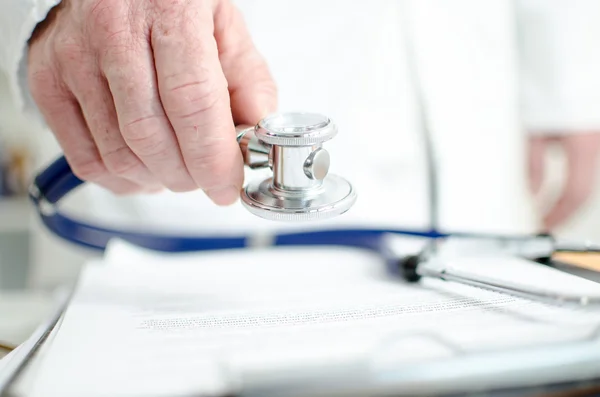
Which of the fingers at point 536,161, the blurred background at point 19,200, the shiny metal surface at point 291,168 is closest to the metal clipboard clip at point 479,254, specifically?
the shiny metal surface at point 291,168

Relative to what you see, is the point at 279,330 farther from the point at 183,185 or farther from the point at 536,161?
the point at 536,161

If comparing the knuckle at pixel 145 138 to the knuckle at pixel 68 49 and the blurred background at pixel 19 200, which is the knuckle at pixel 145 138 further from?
the blurred background at pixel 19 200

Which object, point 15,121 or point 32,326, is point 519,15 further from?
point 15,121

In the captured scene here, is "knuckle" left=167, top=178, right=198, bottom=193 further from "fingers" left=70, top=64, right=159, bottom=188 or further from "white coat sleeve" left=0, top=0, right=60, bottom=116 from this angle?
"white coat sleeve" left=0, top=0, right=60, bottom=116

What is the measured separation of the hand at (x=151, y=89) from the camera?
376mm

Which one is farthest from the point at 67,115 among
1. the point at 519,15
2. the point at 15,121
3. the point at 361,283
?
the point at 15,121

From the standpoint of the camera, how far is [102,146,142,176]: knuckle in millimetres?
423

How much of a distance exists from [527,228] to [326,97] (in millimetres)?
396

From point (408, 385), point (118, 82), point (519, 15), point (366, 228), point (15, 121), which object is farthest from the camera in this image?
point (15, 121)

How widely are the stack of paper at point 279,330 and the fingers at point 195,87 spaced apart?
0.35 ft

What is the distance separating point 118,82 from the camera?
0.38m

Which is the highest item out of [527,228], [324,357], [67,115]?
[67,115]

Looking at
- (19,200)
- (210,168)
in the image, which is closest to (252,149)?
(210,168)

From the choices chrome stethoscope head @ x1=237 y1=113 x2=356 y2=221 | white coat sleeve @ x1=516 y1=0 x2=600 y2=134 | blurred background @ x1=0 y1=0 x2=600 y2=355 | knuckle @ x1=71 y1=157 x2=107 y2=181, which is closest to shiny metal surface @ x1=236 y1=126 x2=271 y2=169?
chrome stethoscope head @ x1=237 y1=113 x2=356 y2=221
